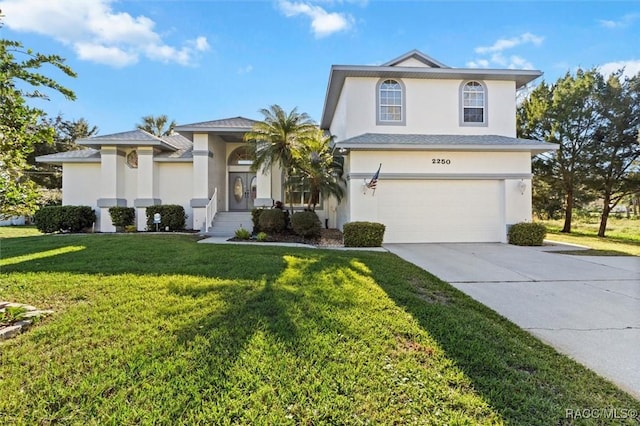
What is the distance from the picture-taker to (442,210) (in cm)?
1221

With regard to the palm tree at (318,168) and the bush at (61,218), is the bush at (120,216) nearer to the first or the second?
the bush at (61,218)

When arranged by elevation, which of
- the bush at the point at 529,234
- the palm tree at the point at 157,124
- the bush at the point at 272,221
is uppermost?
the palm tree at the point at 157,124

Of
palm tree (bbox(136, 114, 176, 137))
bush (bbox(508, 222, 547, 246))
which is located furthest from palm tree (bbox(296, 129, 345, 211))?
palm tree (bbox(136, 114, 176, 137))

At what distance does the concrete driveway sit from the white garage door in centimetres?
192

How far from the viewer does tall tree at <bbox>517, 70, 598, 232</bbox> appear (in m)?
19.2

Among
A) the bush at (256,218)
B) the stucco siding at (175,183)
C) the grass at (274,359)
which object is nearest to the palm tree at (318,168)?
the bush at (256,218)

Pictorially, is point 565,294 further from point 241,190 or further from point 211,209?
point 241,190

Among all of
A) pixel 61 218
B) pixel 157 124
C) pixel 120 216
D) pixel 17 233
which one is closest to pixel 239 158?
pixel 120 216

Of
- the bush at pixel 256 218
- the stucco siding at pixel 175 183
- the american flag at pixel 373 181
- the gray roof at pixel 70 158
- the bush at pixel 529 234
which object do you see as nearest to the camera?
the american flag at pixel 373 181

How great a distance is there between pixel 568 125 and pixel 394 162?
1530cm

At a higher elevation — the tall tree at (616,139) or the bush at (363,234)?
the tall tree at (616,139)

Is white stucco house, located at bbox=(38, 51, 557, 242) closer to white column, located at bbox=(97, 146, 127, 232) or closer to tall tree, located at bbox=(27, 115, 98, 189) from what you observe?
white column, located at bbox=(97, 146, 127, 232)

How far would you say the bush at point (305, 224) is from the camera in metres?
12.2

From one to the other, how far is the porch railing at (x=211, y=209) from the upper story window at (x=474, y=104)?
38.7ft
